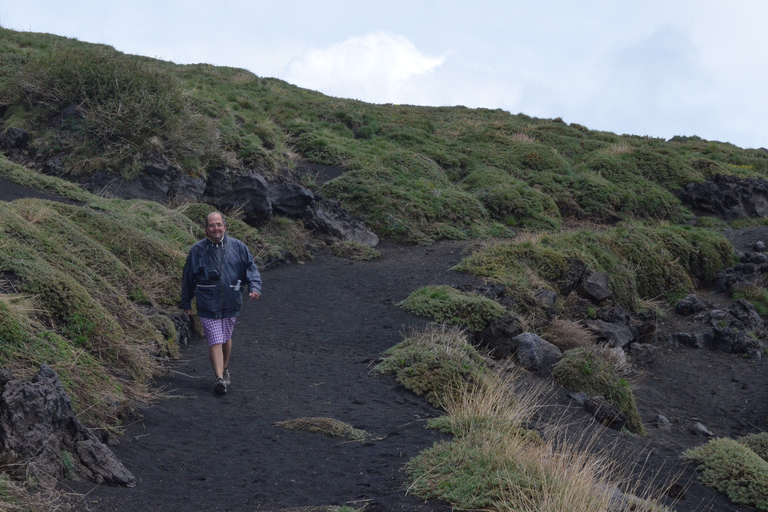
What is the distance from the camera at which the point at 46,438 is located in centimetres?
400

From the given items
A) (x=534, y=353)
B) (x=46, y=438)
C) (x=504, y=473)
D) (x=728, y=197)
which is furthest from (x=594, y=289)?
(x=728, y=197)

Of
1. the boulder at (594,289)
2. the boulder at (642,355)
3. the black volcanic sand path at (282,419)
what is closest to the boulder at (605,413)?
the black volcanic sand path at (282,419)

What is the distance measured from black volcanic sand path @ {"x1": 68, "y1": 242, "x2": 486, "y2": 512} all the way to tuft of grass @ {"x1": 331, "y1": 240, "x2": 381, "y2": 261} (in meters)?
3.07

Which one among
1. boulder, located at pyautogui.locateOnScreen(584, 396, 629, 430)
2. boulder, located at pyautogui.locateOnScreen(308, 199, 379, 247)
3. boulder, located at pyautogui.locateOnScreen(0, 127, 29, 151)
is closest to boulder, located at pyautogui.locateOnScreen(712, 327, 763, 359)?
boulder, located at pyautogui.locateOnScreen(584, 396, 629, 430)

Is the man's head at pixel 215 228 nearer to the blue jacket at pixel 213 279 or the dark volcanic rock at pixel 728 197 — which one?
the blue jacket at pixel 213 279

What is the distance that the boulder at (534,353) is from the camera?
8359 mm

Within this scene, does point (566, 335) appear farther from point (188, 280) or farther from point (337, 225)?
point (337, 225)

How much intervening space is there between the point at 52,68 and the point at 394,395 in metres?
11.8

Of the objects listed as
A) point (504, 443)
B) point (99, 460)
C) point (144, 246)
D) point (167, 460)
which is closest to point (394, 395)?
point (504, 443)

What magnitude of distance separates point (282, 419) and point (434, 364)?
1.94 meters

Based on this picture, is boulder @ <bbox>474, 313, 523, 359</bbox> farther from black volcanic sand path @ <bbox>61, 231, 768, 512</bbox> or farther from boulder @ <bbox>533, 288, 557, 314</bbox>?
boulder @ <bbox>533, 288, 557, 314</bbox>

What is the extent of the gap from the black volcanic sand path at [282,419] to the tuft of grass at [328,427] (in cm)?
10

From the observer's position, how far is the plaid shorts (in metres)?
6.45

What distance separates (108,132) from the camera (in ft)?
43.8
